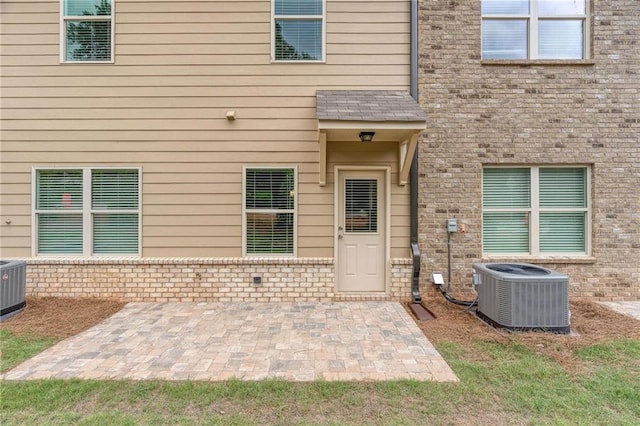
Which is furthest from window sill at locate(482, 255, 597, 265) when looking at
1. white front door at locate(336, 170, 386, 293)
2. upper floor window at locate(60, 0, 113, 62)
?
upper floor window at locate(60, 0, 113, 62)

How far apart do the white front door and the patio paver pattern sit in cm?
56

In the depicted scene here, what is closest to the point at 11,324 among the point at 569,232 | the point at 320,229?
the point at 320,229

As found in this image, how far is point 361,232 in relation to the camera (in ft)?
17.8

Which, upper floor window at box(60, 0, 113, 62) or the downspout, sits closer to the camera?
the downspout

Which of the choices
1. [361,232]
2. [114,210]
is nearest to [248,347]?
[361,232]

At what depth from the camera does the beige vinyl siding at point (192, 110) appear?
17.4ft

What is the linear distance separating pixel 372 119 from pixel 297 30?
2.38 meters

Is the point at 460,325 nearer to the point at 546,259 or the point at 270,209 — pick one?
the point at 546,259

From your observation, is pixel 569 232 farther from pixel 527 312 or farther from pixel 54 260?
pixel 54 260

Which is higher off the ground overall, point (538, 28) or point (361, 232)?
point (538, 28)

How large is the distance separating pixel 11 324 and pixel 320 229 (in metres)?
4.54

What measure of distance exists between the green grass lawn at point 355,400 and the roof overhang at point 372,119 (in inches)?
122

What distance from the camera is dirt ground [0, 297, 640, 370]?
3.65 m

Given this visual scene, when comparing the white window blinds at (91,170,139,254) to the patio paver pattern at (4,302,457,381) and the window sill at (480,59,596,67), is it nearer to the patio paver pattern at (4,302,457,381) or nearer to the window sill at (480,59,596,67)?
the patio paver pattern at (4,302,457,381)
